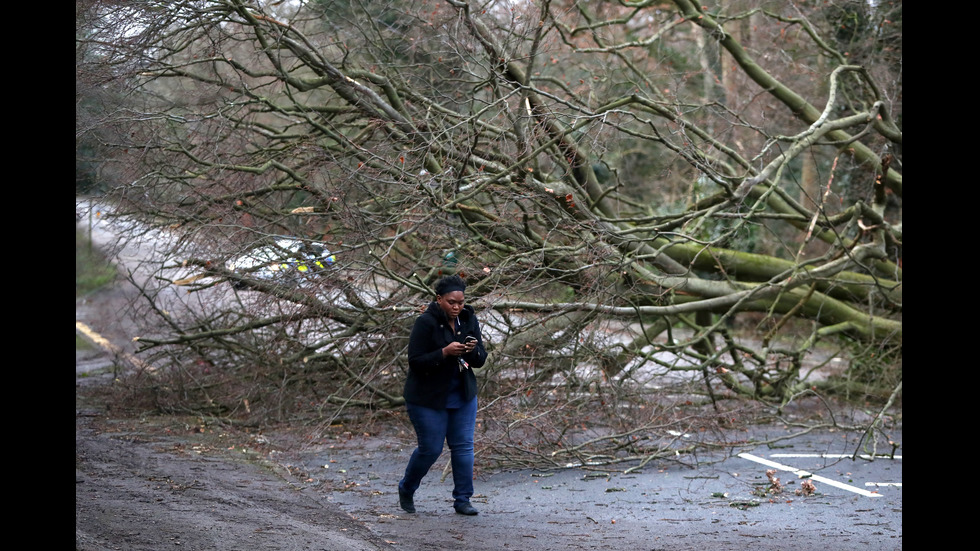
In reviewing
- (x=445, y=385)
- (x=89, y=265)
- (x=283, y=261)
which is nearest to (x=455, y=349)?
(x=445, y=385)

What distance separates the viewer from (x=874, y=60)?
16.1 metres

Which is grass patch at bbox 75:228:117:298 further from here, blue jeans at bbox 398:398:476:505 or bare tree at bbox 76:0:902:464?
blue jeans at bbox 398:398:476:505

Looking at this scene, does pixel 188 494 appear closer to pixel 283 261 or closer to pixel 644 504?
pixel 283 261

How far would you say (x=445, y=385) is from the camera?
671 cm

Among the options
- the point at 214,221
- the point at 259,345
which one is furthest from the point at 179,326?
the point at 214,221

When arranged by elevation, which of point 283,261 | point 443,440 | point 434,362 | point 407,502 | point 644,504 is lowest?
point 644,504

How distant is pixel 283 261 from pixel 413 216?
131cm

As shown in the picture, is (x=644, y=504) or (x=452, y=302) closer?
(x=452, y=302)

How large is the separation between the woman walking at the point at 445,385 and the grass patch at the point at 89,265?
233cm

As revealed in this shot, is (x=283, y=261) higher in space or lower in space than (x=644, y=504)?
higher

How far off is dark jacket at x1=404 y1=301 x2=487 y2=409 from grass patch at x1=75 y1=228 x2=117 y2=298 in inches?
90.0

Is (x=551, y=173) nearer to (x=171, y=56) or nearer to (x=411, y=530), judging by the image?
(x=171, y=56)

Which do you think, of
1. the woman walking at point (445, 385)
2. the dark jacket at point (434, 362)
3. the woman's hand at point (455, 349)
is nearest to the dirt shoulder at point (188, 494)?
the woman walking at point (445, 385)
